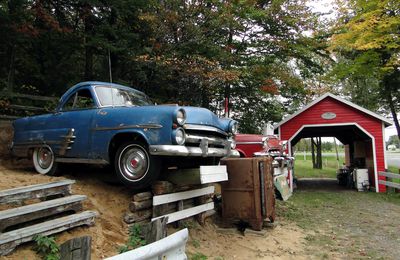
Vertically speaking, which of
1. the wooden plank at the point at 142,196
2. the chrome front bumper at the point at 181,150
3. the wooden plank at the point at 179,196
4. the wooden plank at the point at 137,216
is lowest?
the wooden plank at the point at 137,216

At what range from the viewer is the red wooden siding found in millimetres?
15492

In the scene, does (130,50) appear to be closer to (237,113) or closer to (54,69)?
(54,69)

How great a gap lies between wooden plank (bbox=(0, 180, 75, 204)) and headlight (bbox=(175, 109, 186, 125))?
6.54 feet

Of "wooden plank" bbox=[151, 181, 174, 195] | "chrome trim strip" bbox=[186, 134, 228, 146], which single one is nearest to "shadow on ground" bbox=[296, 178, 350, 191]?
"chrome trim strip" bbox=[186, 134, 228, 146]

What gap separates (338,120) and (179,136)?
1224 cm

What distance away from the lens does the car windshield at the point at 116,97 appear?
6.64 meters

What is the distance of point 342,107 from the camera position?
15.9m

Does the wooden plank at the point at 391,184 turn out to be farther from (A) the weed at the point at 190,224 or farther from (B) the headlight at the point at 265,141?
(A) the weed at the point at 190,224

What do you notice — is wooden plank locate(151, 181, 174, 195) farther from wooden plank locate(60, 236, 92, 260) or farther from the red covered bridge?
the red covered bridge

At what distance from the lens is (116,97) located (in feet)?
22.4

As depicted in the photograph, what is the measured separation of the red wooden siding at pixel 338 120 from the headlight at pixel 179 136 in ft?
37.7

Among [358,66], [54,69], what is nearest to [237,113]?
[358,66]

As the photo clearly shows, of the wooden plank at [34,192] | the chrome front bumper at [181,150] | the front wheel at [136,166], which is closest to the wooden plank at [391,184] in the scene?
the chrome front bumper at [181,150]

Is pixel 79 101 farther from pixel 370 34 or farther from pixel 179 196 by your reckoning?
pixel 370 34
